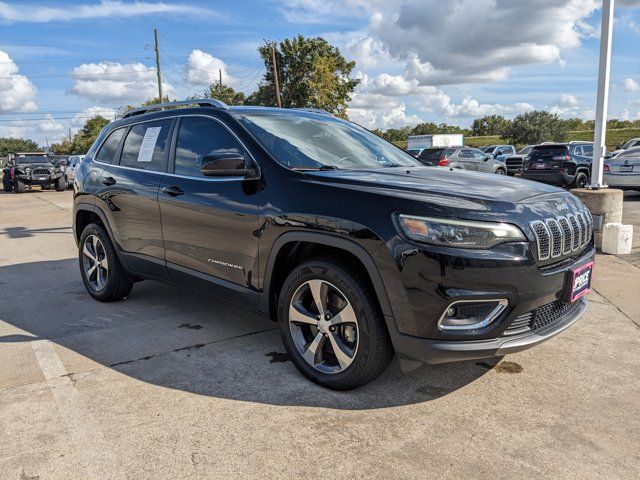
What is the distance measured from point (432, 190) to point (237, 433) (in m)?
1.66

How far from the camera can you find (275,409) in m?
3.00

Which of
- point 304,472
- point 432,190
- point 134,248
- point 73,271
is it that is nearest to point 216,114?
point 134,248

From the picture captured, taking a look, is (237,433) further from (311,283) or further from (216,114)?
(216,114)

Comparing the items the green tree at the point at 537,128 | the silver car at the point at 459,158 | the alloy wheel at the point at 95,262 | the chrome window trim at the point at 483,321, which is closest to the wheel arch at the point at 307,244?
the chrome window trim at the point at 483,321

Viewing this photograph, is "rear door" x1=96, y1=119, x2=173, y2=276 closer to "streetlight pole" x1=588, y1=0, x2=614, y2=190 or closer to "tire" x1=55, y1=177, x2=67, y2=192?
"streetlight pole" x1=588, y1=0, x2=614, y2=190

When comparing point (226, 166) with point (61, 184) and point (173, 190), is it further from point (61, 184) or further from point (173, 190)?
point (61, 184)

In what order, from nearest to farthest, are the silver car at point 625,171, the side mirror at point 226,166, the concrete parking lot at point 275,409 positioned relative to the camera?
the concrete parking lot at point 275,409 → the side mirror at point 226,166 → the silver car at point 625,171

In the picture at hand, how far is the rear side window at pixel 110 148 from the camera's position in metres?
5.02

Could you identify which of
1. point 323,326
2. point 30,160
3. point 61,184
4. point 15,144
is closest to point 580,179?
point 323,326

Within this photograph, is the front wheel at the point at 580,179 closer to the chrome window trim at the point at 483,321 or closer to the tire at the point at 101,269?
the tire at the point at 101,269

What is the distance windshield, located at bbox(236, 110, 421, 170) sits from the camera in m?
3.56

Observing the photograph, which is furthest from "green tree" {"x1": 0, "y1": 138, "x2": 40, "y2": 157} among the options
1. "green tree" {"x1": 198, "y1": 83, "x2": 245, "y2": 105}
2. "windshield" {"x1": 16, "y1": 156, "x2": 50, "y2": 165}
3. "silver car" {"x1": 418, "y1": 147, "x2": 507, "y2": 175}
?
"silver car" {"x1": 418, "y1": 147, "x2": 507, "y2": 175}

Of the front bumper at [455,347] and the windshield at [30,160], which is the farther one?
the windshield at [30,160]

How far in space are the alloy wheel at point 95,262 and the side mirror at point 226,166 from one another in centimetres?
217
